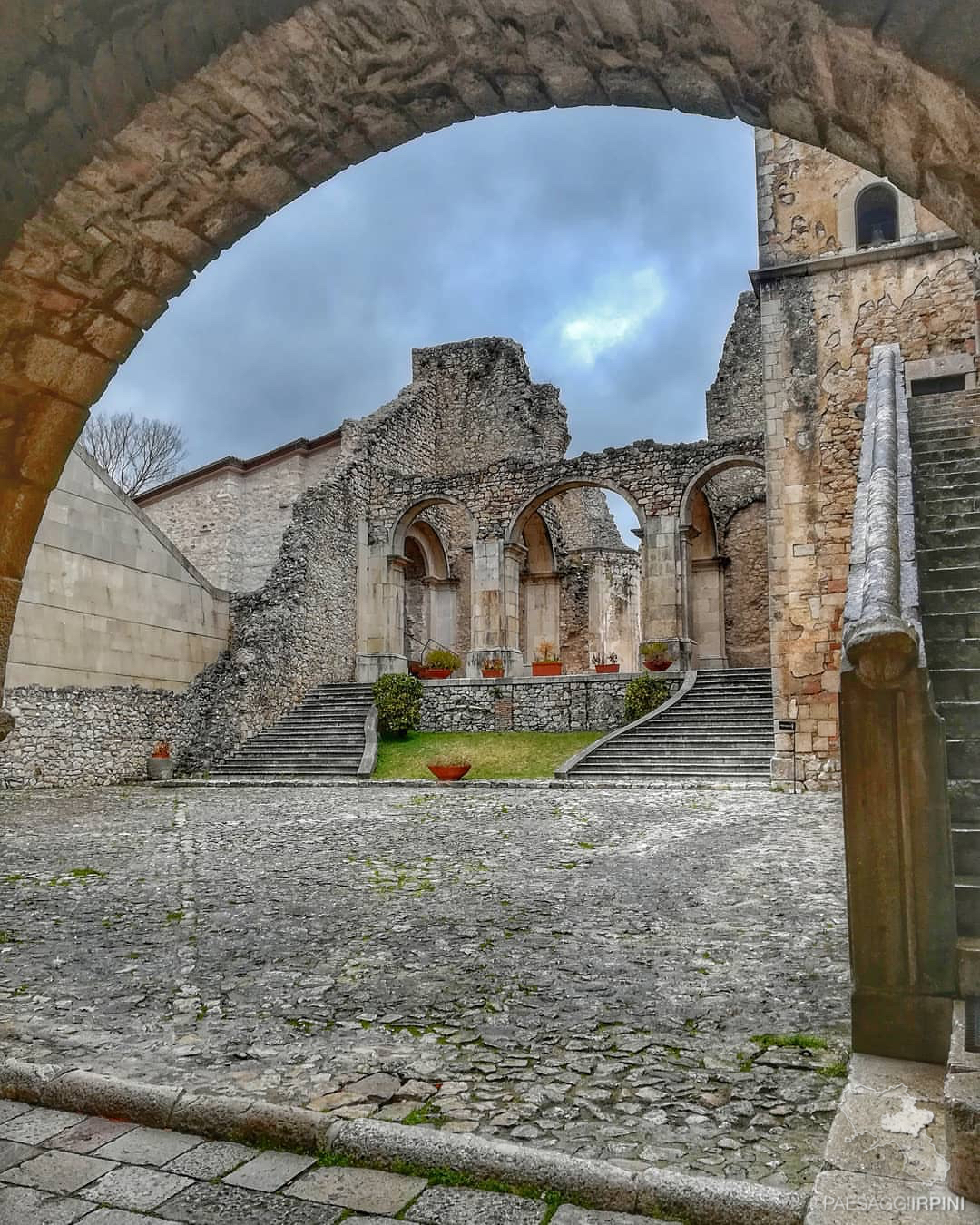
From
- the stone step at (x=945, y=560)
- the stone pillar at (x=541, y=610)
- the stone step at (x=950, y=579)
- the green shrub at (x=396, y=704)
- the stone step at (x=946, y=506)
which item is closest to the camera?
the stone step at (x=950, y=579)

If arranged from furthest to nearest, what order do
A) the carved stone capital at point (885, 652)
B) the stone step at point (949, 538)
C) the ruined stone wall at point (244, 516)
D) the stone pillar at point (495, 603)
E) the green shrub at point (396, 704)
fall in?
the ruined stone wall at point (244, 516) → the stone pillar at point (495, 603) → the green shrub at point (396, 704) → the stone step at point (949, 538) → the carved stone capital at point (885, 652)

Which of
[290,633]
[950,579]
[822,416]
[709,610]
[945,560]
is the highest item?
[822,416]

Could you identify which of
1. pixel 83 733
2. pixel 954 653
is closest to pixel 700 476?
pixel 83 733

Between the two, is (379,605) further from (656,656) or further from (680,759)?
(680,759)

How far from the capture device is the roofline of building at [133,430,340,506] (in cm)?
2405

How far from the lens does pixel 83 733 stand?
14852 millimetres

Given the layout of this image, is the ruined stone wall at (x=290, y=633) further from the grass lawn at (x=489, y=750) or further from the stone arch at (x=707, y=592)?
the stone arch at (x=707, y=592)

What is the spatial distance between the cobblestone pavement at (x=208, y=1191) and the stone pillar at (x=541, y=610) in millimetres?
21366

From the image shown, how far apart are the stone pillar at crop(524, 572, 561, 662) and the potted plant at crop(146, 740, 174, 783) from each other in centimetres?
1038

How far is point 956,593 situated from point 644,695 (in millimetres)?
10780

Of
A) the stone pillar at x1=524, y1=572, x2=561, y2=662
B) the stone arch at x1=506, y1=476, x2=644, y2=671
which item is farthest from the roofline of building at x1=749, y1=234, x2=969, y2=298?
the stone pillar at x1=524, y1=572, x2=561, y2=662

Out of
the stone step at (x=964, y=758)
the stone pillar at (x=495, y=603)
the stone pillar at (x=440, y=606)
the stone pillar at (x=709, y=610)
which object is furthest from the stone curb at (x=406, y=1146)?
A: the stone pillar at (x=440, y=606)

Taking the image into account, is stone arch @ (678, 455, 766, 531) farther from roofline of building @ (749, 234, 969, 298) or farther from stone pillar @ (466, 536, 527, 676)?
roofline of building @ (749, 234, 969, 298)

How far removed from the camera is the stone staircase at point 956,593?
354 cm
